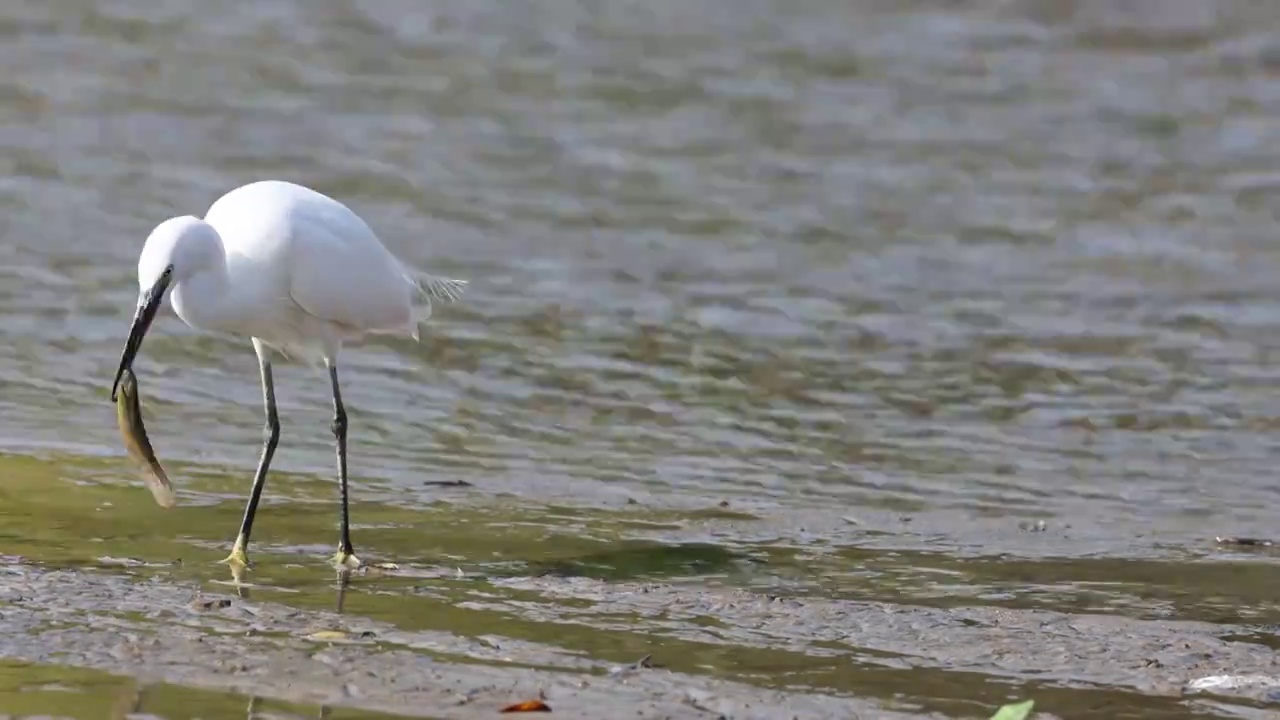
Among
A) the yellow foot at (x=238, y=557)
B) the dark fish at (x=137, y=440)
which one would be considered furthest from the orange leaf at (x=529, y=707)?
the dark fish at (x=137, y=440)

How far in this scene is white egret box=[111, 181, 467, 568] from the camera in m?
6.45

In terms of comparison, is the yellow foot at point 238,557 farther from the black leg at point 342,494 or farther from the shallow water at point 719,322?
the black leg at point 342,494

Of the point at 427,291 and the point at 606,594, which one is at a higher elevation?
the point at 427,291

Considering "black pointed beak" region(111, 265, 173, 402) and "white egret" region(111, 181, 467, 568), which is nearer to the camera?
"black pointed beak" region(111, 265, 173, 402)

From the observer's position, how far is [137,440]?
6758 millimetres

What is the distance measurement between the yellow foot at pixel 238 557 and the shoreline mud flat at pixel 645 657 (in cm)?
28

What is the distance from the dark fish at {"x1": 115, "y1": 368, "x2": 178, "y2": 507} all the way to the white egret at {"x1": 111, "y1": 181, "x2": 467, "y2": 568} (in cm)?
13

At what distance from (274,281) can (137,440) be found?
2.14 feet

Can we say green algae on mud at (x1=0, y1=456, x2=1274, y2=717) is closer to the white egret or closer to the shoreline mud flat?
the shoreline mud flat

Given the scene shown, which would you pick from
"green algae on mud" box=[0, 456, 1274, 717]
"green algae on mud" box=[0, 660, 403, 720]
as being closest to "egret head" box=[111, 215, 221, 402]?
"green algae on mud" box=[0, 456, 1274, 717]

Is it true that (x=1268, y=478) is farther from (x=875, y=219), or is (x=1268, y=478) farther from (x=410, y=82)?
(x=410, y=82)

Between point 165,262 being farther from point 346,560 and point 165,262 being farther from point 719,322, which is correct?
point 719,322

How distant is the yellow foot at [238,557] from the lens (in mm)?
6320

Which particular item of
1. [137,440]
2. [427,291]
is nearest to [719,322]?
[427,291]
